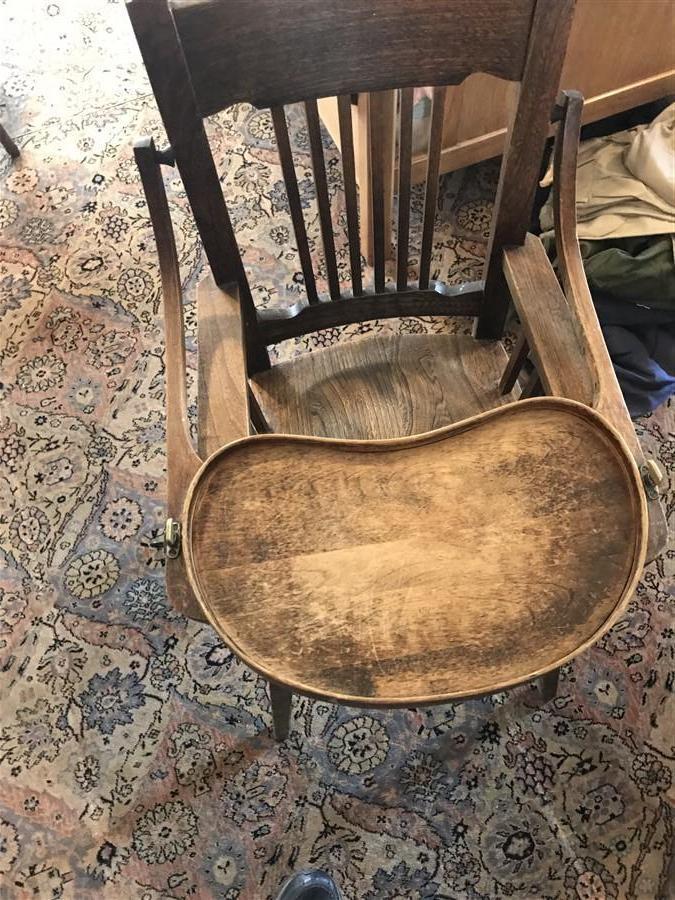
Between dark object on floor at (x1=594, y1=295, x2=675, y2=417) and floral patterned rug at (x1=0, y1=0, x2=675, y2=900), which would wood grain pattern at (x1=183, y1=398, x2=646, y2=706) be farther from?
dark object on floor at (x1=594, y1=295, x2=675, y2=417)

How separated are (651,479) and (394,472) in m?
0.28

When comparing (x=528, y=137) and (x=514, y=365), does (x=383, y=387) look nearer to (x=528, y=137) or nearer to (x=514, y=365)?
(x=514, y=365)

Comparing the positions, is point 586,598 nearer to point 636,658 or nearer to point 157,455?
point 636,658

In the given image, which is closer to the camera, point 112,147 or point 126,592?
point 126,592

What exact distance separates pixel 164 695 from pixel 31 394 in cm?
79

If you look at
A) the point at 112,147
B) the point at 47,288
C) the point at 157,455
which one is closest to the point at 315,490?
the point at 157,455

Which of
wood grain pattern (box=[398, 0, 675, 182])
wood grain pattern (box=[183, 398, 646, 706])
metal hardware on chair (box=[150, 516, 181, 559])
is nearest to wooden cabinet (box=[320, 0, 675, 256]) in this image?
wood grain pattern (box=[398, 0, 675, 182])

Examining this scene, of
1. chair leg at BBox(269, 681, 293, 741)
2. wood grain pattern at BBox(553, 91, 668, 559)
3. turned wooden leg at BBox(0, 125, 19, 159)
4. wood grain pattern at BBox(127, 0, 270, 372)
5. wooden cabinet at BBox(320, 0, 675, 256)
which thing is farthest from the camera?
turned wooden leg at BBox(0, 125, 19, 159)

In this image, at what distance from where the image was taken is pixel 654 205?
149 centimetres

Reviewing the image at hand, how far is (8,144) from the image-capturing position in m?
1.94

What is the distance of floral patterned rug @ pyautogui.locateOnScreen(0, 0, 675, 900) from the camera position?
3.93 feet

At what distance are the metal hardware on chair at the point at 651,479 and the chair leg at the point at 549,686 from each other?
546mm

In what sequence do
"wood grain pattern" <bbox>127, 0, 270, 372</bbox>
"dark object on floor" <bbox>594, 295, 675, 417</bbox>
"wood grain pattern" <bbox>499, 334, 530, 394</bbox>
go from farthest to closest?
"dark object on floor" <bbox>594, 295, 675, 417</bbox>
"wood grain pattern" <bbox>499, 334, 530, 394</bbox>
"wood grain pattern" <bbox>127, 0, 270, 372</bbox>

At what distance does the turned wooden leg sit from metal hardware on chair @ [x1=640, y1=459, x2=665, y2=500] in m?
1.94
